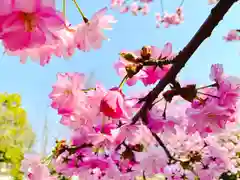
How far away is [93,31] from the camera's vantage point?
85cm

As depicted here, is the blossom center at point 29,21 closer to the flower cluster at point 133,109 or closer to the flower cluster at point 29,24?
the flower cluster at point 29,24

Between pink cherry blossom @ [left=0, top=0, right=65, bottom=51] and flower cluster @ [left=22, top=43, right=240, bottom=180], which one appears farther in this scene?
flower cluster @ [left=22, top=43, right=240, bottom=180]

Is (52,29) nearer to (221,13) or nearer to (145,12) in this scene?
(221,13)

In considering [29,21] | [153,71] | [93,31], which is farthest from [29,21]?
[153,71]

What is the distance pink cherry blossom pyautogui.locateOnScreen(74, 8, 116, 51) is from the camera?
82 cm

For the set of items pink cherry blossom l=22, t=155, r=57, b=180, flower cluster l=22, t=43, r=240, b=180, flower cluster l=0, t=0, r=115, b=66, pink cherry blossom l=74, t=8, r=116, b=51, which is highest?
flower cluster l=0, t=0, r=115, b=66

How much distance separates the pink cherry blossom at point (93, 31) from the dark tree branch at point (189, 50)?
19cm

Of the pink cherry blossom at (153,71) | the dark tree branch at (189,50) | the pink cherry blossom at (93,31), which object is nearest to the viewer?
the pink cherry blossom at (93,31)

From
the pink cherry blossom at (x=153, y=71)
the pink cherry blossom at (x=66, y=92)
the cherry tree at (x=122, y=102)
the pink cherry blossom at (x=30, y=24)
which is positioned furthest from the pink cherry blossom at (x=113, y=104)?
the pink cherry blossom at (x=30, y=24)

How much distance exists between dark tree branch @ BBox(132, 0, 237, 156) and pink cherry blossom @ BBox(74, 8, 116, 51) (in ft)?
0.64

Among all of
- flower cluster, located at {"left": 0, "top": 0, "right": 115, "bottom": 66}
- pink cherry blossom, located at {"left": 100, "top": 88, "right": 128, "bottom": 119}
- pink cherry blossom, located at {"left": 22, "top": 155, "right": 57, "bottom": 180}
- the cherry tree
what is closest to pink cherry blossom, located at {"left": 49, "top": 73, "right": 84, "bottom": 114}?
the cherry tree

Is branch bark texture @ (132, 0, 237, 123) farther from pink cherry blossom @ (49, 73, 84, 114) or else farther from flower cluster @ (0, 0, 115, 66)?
flower cluster @ (0, 0, 115, 66)

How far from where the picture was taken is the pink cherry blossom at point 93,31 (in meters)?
0.82

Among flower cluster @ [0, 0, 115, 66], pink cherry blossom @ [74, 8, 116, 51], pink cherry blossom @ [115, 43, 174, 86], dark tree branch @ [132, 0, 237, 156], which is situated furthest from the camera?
pink cherry blossom @ [115, 43, 174, 86]
